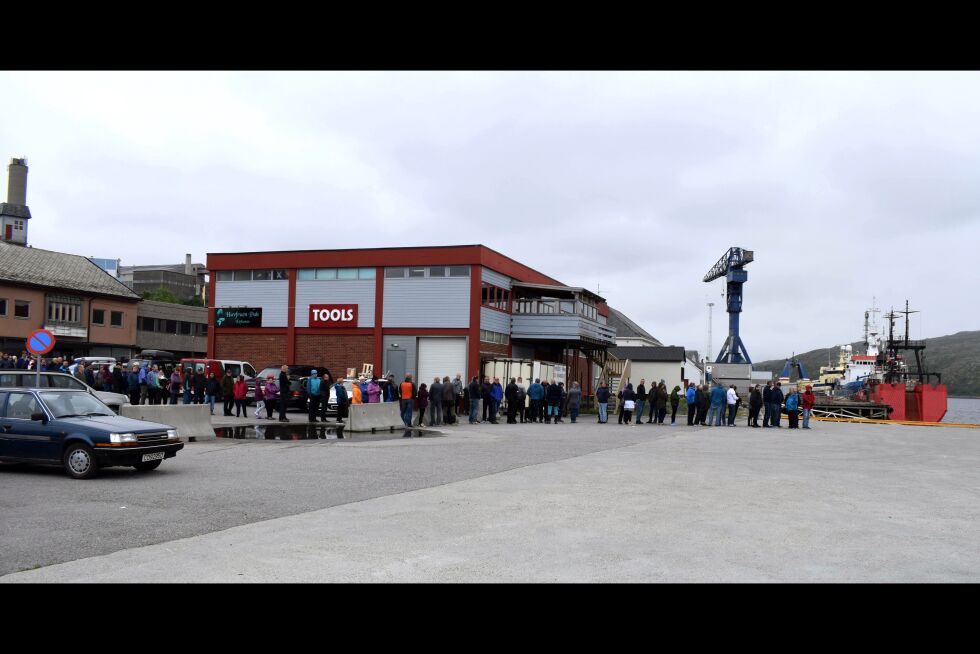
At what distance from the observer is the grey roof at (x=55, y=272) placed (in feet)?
172

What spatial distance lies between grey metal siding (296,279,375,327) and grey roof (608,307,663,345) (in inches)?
2197

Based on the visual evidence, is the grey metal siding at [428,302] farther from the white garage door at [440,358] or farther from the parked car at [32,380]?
the parked car at [32,380]

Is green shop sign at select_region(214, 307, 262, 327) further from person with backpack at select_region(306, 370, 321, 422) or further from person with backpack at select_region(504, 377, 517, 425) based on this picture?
person with backpack at select_region(504, 377, 517, 425)

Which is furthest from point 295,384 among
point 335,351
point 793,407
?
point 793,407

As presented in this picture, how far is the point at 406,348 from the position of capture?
37.4m

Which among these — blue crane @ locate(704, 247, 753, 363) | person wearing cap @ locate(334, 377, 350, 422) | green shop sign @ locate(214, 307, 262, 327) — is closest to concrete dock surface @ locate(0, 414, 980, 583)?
person wearing cap @ locate(334, 377, 350, 422)

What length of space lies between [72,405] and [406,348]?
24.1 meters

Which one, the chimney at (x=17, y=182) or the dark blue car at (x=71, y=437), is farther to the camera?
the chimney at (x=17, y=182)

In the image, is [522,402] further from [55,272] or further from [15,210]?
[15,210]

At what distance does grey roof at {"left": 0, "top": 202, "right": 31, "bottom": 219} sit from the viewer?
241 feet

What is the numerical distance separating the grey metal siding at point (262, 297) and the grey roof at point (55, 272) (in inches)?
763

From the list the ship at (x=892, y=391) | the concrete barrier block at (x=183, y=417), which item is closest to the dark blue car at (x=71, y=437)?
the concrete barrier block at (x=183, y=417)
